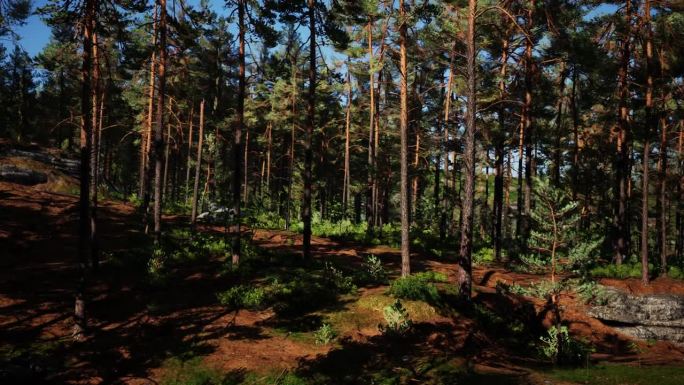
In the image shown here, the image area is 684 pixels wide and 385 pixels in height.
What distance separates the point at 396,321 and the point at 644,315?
37.4 ft

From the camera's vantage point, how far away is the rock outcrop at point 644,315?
51.2 ft

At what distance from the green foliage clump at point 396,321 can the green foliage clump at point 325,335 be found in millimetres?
1516

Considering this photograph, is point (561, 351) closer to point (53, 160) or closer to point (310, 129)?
point (310, 129)

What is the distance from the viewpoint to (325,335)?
1098 cm

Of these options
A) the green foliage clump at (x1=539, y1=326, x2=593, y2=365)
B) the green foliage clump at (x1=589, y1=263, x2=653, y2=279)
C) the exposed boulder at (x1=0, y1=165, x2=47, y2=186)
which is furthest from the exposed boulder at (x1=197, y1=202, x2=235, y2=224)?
the green foliage clump at (x1=589, y1=263, x2=653, y2=279)

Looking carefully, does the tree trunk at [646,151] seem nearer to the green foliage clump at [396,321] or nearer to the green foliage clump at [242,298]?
the green foliage clump at [396,321]

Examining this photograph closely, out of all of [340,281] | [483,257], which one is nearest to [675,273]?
[483,257]

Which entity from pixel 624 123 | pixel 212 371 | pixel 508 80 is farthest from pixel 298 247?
pixel 624 123

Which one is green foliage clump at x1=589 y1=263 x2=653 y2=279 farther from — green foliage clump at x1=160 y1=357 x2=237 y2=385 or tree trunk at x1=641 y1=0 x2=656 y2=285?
green foliage clump at x1=160 y1=357 x2=237 y2=385

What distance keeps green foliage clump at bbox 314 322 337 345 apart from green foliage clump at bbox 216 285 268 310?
2620mm

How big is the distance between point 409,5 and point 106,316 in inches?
581

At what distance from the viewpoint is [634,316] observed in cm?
1581

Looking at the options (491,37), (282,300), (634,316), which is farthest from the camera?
(491,37)

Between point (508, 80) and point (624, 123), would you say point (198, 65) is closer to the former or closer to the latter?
point (508, 80)
